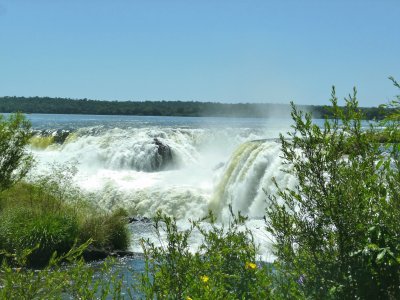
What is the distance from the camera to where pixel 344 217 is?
12.2ft

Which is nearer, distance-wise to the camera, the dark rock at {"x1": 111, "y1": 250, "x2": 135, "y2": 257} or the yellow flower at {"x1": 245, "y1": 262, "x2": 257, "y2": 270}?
the yellow flower at {"x1": 245, "y1": 262, "x2": 257, "y2": 270}

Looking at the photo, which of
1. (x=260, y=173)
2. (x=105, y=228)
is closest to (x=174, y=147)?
(x=260, y=173)

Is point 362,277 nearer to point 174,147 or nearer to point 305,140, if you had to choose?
point 305,140

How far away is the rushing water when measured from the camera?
19016 millimetres

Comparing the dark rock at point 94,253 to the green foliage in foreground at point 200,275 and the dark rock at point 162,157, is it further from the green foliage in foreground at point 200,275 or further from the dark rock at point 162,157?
the dark rock at point 162,157

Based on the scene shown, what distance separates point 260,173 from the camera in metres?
19.4

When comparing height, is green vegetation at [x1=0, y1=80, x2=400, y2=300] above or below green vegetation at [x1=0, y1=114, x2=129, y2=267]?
above

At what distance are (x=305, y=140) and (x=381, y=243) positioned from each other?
2.62 ft

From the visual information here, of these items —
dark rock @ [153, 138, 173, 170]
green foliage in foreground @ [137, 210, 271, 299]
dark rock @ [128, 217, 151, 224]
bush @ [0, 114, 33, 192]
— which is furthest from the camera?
dark rock @ [153, 138, 173, 170]

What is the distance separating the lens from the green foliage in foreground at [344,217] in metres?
3.53

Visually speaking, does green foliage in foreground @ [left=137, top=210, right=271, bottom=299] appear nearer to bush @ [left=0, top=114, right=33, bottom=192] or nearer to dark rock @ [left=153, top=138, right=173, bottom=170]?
bush @ [left=0, top=114, right=33, bottom=192]

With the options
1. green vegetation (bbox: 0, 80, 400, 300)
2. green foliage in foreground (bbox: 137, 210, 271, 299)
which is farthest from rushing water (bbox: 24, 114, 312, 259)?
green vegetation (bbox: 0, 80, 400, 300)

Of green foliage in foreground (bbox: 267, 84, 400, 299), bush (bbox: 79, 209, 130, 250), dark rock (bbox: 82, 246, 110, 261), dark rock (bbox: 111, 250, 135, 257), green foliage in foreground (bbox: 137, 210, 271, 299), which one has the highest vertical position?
green foliage in foreground (bbox: 267, 84, 400, 299)

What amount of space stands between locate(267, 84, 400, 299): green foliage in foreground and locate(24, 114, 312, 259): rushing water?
801 cm
